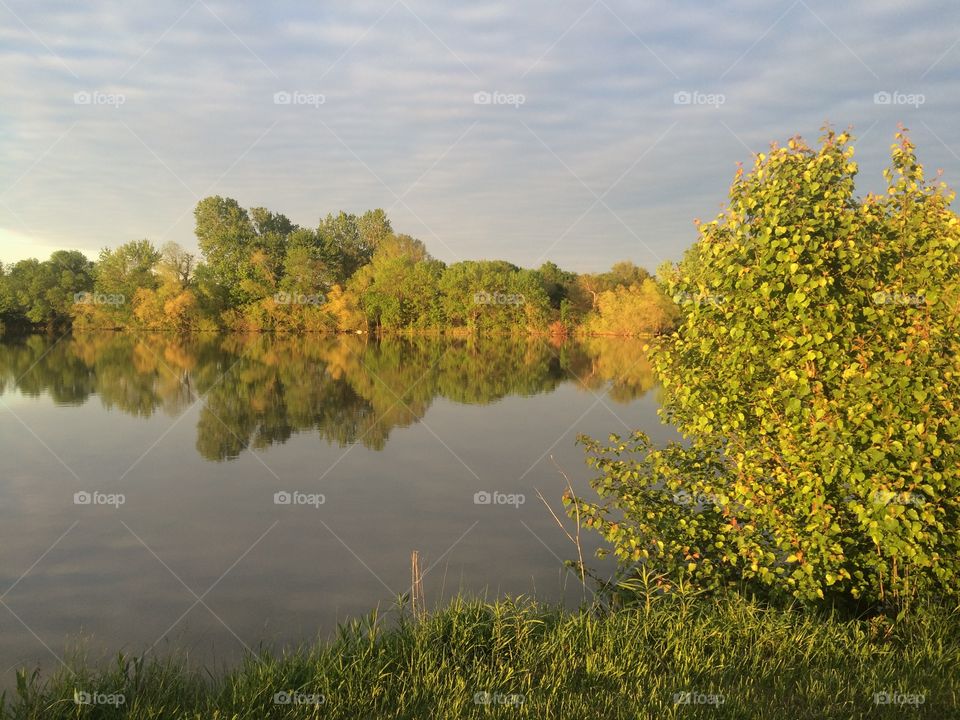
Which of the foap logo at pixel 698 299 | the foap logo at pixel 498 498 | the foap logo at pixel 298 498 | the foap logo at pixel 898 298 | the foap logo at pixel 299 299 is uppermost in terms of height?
the foap logo at pixel 299 299

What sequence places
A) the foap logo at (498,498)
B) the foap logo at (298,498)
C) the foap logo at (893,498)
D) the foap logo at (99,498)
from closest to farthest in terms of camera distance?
the foap logo at (893,498)
the foap logo at (99,498)
the foap logo at (298,498)
the foap logo at (498,498)

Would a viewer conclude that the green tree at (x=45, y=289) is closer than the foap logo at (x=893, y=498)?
No

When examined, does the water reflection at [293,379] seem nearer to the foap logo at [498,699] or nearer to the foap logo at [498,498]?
the foap logo at [498,498]

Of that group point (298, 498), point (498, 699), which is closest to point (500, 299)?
point (298, 498)

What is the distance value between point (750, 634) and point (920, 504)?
2.19 metres

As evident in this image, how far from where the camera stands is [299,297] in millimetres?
83438

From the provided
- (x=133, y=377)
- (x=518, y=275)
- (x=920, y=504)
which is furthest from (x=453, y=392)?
(x=518, y=275)

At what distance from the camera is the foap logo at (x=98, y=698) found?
6020mm

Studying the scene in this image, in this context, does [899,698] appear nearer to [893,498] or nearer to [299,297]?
[893,498]

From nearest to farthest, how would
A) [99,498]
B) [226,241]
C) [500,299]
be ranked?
[99,498]
[500,299]
[226,241]

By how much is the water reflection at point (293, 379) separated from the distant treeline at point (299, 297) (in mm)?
18916

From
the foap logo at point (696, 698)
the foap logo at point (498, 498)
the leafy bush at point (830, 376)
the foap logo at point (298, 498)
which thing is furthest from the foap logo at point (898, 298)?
the foap logo at point (298, 498)

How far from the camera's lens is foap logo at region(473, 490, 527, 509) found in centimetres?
1569

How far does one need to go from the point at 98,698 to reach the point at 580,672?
14.0 ft
